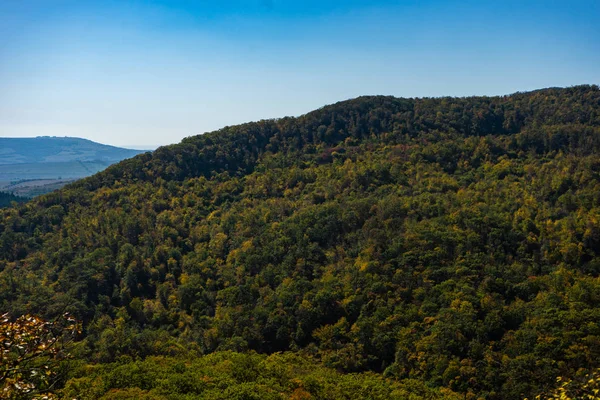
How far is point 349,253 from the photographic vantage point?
73750 mm

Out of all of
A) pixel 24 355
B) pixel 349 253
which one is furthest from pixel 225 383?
pixel 349 253

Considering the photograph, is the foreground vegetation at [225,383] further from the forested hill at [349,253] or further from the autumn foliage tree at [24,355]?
the autumn foliage tree at [24,355]

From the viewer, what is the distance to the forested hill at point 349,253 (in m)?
50.6

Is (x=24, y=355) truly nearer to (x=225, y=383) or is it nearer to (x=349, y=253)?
(x=225, y=383)

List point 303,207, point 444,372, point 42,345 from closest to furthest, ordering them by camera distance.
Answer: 1. point 42,345
2. point 444,372
3. point 303,207

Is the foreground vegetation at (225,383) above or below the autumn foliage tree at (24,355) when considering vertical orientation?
below

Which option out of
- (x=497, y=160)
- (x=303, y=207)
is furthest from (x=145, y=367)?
(x=497, y=160)

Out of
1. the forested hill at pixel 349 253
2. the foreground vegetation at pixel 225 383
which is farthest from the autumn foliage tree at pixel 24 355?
the forested hill at pixel 349 253

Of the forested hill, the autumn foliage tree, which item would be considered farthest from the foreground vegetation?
the autumn foliage tree

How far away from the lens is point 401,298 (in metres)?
60.2

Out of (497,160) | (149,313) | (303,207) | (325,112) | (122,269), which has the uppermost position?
(325,112)

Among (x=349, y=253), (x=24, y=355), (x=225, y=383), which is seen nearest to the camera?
(x=24, y=355)

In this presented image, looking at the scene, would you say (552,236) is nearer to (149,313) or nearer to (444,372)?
(444,372)

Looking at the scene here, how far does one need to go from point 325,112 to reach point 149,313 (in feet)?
296
